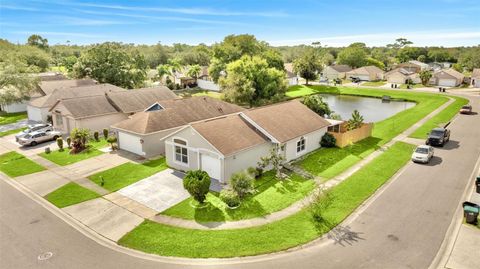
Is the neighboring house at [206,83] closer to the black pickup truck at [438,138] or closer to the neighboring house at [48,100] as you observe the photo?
the neighboring house at [48,100]

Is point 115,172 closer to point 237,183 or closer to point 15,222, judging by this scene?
point 15,222

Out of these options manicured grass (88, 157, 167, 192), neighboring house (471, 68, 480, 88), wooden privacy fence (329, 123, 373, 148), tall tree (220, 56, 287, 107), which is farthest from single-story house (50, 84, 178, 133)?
neighboring house (471, 68, 480, 88)

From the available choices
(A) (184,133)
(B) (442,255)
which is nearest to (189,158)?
(A) (184,133)

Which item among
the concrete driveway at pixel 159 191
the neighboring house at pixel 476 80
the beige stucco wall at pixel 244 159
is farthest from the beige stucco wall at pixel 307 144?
the neighboring house at pixel 476 80

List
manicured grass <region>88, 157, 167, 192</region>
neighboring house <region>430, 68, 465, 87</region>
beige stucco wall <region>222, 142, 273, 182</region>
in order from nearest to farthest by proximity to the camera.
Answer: beige stucco wall <region>222, 142, 273, 182</region> < manicured grass <region>88, 157, 167, 192</region> < neighboring house <region>430, 68, 465, 87</region>

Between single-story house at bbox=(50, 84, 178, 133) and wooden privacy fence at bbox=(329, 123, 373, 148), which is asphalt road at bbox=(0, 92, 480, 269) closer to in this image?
wooden privacy fence at bbox=(329, 123, 373, 148)
